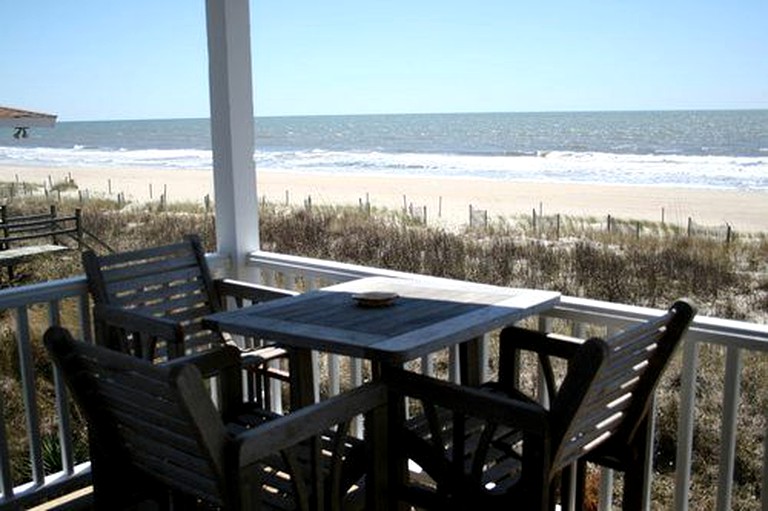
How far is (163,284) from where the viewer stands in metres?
2.97

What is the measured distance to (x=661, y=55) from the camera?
1169 inches

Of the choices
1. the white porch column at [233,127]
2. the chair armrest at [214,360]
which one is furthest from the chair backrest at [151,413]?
the white porch column at [233,127]

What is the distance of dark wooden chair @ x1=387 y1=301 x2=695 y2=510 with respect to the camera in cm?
161

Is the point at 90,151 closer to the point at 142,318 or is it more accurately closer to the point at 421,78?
the point at 421,78

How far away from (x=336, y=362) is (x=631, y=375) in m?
1.47

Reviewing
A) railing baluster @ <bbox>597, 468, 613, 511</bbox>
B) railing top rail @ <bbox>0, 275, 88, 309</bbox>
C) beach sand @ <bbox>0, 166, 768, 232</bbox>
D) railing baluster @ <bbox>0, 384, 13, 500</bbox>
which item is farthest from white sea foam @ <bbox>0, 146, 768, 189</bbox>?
railing baluster @ <bbox>0, 384, 13, 500</bbox>

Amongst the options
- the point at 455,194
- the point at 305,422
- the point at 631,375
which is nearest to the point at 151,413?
the point at 305,422

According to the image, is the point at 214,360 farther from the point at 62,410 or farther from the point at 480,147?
the point at 480,147

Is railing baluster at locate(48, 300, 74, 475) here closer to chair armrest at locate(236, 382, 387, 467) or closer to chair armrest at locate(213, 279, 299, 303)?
chair armrest at locate(213, 279, 299, 303)

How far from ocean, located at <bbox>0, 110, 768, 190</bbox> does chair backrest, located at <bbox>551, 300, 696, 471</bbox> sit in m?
16.3

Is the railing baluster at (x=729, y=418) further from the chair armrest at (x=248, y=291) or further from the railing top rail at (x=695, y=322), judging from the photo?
the chair armrest at (x=248, y=291)

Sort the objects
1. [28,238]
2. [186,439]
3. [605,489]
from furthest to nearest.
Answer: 1. [28,238]
2. [605,489]
3. [186,439]

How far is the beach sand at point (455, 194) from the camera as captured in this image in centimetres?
1537

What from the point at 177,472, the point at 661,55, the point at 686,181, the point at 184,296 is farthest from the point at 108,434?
the point at 661,55
